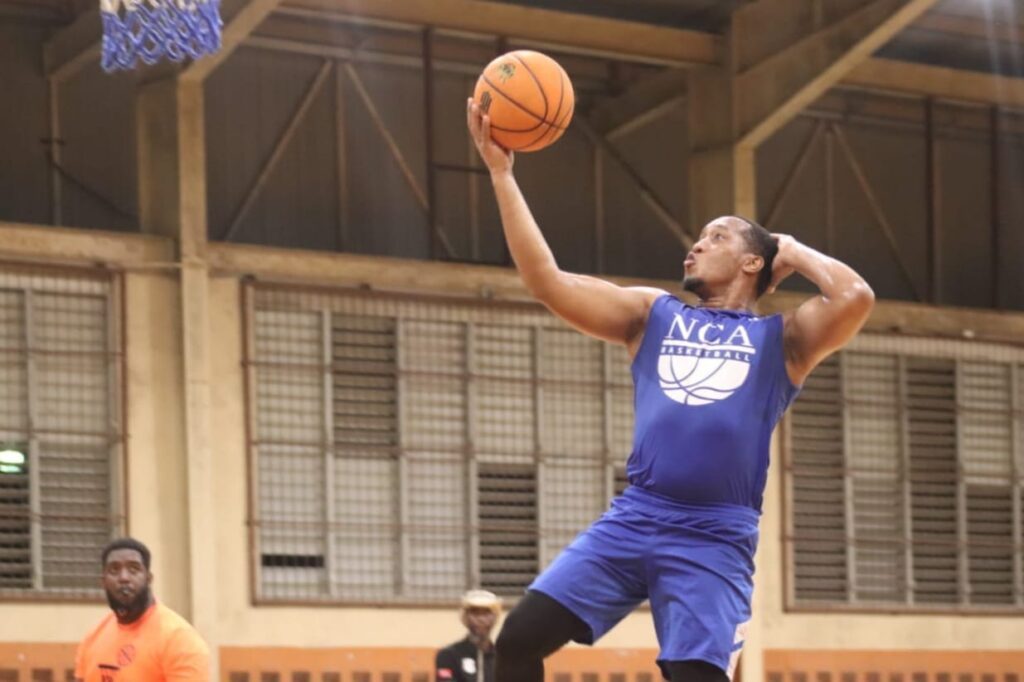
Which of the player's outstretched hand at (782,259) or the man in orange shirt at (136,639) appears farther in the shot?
the man in orange shirt at (136,639)

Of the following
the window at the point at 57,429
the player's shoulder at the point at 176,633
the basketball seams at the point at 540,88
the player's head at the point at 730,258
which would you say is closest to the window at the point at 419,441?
the window at the point at 57,429

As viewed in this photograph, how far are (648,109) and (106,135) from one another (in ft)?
16.2

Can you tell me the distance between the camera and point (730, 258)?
21.9 ft

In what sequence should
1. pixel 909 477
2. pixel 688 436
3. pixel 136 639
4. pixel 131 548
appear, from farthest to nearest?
1. pixel 909 477
2. pixel 131 548
3. pixel 136 639
4. pixel 688 436

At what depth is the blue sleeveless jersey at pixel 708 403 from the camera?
6418 mm

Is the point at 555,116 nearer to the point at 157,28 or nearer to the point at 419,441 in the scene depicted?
the point at 157,28

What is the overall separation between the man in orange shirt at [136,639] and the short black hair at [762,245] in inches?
132

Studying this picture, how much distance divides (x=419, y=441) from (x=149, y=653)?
7.11 m

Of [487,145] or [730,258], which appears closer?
[487,145]

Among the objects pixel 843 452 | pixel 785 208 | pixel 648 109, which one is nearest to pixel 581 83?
pixel 648 109

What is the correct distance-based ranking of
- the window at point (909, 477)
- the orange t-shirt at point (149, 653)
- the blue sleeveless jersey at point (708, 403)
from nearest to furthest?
the blue sleeveless jersey at point (708, 403)
the orange t-shirt at point (149, 653)
the window at point (909, 477)

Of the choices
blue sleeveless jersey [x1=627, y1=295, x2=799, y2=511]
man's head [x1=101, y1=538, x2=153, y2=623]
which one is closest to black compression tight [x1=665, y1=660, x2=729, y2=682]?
blue sleeveless jersey [x1=627, y1=295, x2=799, y2=511]

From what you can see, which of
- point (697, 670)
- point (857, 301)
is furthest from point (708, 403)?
point (697, 670)

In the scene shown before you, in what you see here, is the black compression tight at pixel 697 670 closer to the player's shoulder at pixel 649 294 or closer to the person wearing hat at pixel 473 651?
the player's shoulder at pixel 649 294
